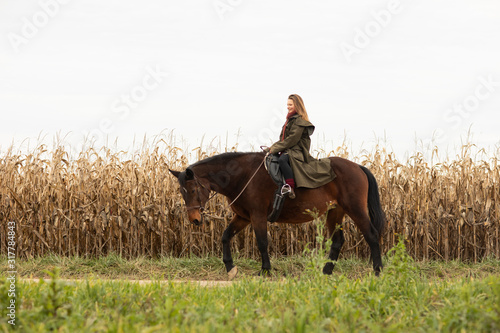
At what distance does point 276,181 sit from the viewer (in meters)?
8.71

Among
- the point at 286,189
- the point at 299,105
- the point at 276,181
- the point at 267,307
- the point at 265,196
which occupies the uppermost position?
the point at 299,105

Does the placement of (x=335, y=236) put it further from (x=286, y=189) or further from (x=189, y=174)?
(x=189, y=174)

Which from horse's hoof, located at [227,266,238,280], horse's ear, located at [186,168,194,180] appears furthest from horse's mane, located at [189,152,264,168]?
horse's hoof, located at [227,266,238,280]

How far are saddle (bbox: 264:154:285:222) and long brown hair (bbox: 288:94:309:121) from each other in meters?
0.94

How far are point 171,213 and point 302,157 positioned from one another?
338 cm

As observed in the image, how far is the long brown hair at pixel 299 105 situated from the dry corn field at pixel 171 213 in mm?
2725

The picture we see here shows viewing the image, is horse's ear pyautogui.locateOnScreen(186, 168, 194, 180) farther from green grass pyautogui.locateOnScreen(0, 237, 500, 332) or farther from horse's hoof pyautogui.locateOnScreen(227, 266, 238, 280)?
green grass pyautogui.locateOnScreen(0, 237, 500, 332)

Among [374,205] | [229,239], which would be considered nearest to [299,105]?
[374,205]

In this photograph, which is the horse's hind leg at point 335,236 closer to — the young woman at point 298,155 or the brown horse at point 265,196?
the brown horse at point 265,196

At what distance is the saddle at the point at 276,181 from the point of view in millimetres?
8648

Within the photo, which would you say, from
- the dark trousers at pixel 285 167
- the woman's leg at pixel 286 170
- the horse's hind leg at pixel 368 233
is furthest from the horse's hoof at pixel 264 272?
the horse's hind leg at pixel 368 233

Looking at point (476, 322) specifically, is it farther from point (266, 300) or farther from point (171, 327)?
point (171, 327)

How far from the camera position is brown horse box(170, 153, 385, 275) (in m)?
8.69

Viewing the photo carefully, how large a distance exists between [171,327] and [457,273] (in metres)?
7.23
